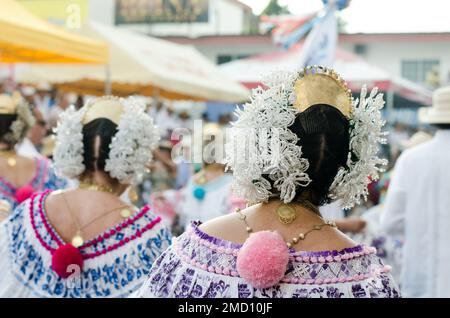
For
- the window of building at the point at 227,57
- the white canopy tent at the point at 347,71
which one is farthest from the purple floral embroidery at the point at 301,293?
the window of building at the point at 227,57

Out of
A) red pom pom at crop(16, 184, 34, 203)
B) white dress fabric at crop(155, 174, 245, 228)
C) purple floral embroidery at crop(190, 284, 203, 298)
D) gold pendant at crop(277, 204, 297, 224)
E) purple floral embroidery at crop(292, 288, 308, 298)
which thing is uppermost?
gold pendant at crop(277, 204, 297, 224)

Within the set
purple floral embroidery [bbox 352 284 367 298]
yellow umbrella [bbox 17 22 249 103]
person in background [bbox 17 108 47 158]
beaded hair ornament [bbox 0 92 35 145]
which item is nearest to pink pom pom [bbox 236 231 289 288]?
purple floral embroidery [bbox 352 284 367 298]

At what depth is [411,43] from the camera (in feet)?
80.8

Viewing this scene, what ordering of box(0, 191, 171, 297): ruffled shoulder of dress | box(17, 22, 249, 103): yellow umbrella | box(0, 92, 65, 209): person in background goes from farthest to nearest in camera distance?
1. box(17, 22, 249, 103): yellow umbrella
2. box(0, 92, 65, 209): person in background
3. box(0, 191, 171, 297): ruffled shoulder of dress

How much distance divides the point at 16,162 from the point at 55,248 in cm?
198

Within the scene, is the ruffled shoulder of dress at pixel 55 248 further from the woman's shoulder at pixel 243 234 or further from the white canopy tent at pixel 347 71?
the white canopy tent at pixel 347 71

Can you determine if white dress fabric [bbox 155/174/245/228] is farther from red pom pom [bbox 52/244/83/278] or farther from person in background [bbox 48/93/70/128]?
person in background [bbox 48/93/70/128]

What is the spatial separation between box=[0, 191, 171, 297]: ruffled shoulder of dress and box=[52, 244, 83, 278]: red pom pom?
0.06m

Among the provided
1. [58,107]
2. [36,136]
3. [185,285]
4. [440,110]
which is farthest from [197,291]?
[58,107]

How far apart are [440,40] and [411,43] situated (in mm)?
1077

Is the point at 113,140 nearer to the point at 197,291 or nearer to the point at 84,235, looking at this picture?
the point at 84,235

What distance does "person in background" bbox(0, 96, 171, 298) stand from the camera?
3.57 metres

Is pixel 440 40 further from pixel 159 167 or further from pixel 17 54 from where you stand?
pixel 17 54

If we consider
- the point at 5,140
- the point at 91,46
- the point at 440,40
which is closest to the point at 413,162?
the point at 5,140
